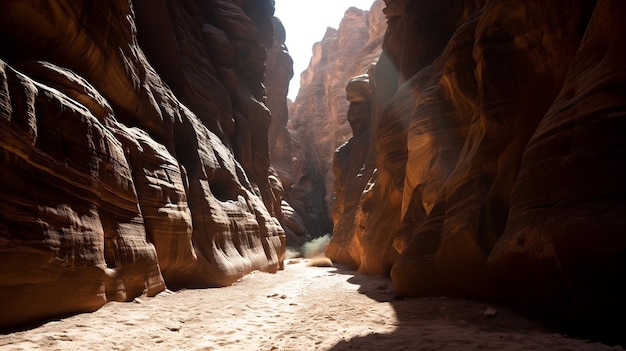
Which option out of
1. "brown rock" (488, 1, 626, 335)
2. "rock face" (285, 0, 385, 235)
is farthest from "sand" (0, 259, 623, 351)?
"rock face" (285, 0, 385, 235)

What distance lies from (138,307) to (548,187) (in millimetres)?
6518

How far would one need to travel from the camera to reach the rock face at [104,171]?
14.3ft

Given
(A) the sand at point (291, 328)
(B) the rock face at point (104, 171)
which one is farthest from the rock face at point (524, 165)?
(B) the rock face at point (104, 171)

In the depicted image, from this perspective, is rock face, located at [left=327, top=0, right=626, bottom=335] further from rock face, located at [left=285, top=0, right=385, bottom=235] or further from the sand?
rock face, located at [left=285, top=0, right=385, bottom=235]

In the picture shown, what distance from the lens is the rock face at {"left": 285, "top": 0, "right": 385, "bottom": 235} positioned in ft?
168

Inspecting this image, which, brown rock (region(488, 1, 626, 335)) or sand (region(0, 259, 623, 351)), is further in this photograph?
sand (region(0, 259, 623, 351))

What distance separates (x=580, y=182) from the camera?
4.00m

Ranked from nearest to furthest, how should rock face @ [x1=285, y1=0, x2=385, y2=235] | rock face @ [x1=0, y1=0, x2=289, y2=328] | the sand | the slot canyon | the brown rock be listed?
the brown rock
the sand
the slot canyon
rock face @ [x1=0, y1=0, x2=289, y2=328]
rock face @ [x1=285, y1=0, x2=385, y2=235]

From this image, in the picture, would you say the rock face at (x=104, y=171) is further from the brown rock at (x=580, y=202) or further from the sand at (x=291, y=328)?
the brown rock at (x=580, y=202)

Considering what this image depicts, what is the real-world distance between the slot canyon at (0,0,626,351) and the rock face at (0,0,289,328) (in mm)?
35

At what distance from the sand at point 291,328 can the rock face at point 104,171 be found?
0.54m

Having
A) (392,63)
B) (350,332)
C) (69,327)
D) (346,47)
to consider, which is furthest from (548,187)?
(346,47)

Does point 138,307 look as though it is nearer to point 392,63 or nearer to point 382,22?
point 392,63

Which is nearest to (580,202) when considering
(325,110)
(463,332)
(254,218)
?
(463,332)
